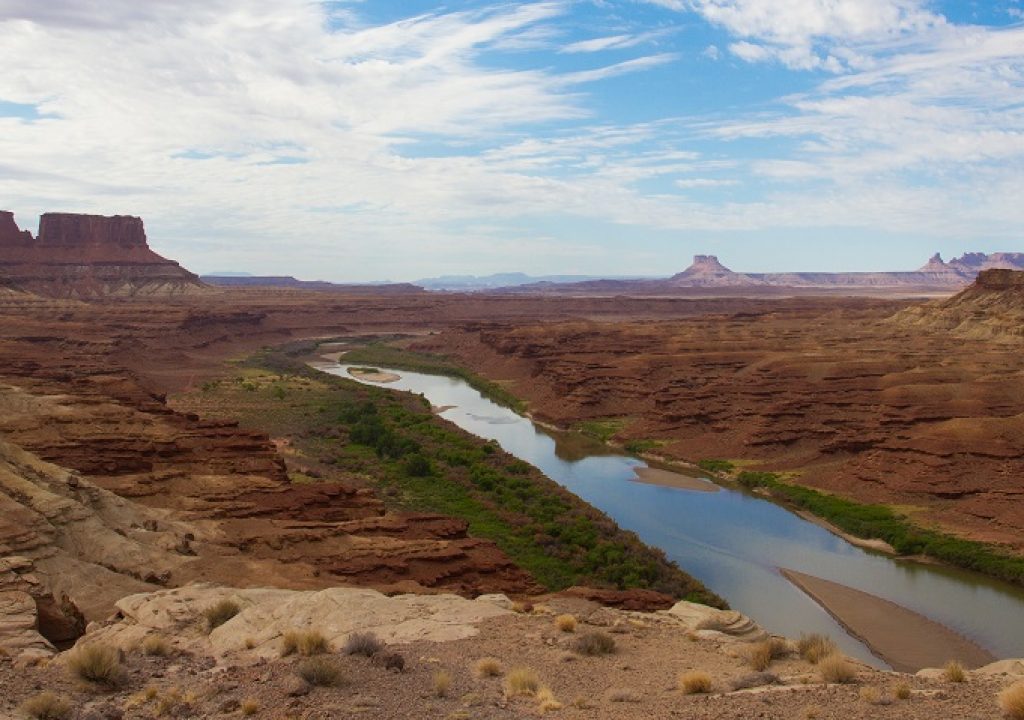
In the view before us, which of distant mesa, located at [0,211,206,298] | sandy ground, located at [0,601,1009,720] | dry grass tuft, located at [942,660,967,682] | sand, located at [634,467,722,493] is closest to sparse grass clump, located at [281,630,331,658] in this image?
sandy ground, located at [0,601,1009,720]

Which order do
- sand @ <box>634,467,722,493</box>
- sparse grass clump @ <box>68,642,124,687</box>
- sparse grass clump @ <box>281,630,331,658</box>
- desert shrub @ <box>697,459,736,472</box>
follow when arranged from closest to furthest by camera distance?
1. sparse grass clump @ <box>68,642,124,687</box>
2. sparse grass clump @ <box>281,630,331,658</box>
3. sand @ <box>634,467,722,493</box>
4. desert shrub @ <box>697,459,736,472</box>

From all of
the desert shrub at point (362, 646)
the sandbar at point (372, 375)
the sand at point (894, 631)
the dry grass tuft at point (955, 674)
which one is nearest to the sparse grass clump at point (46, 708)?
the desert shrub at point (362, 646)

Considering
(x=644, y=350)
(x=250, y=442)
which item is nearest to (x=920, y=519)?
(x=250, y=442)

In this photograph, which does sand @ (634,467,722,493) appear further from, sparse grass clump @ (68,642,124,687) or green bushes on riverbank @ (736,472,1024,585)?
sparse grass clump @ (68,642,124,687)

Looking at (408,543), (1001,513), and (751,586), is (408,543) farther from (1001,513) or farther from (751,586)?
(1001,513)

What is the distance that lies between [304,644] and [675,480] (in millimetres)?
34206

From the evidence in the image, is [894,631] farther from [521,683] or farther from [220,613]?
[220,613]

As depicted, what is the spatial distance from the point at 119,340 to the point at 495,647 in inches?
3055

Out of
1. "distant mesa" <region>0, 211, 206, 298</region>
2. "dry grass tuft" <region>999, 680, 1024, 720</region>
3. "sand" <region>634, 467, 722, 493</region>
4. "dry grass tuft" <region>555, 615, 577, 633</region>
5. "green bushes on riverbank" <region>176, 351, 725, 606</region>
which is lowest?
"sand" <region>634, 467, 722, 493</region>

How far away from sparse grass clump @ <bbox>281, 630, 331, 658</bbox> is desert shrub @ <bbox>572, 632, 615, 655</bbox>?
3.98 metres

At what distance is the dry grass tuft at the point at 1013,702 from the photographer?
32.7 ft

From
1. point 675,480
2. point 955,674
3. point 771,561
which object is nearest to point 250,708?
point 955,674

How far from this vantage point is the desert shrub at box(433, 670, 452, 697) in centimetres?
1222

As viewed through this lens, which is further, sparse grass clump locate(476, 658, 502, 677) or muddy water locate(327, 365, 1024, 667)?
muddy water locate(327, 365, 1024, 667)
